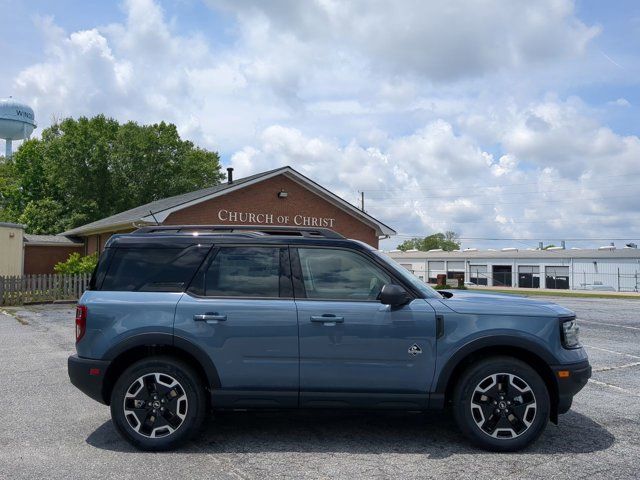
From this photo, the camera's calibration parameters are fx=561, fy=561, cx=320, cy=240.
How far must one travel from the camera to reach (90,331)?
16.0 feet

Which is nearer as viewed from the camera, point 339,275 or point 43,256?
point 339,275

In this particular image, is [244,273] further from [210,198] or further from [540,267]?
[540,267]

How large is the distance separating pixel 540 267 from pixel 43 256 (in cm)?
4178

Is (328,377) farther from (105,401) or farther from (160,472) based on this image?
(105,401)

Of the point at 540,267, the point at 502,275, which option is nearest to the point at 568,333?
the point at 540,267

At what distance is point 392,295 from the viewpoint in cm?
470

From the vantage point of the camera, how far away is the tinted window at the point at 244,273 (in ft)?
16.3

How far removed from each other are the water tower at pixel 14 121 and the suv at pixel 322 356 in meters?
58.3

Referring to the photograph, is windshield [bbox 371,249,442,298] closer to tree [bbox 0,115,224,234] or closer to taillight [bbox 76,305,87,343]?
taillight [bbox 76,305,87,343]

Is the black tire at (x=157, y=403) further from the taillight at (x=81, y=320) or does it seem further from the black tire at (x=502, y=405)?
the black tire at (x=502, y=405)

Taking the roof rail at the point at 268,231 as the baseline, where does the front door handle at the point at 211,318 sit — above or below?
below

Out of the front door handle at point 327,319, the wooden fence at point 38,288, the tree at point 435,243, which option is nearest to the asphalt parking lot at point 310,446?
the front door handle at point 327,319

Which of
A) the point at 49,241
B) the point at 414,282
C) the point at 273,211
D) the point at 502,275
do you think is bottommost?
the point at 414,282

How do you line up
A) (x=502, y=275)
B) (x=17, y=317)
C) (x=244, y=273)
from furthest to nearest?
(x=502, y=275), (x=17, y=317), (x=244, y=273)
